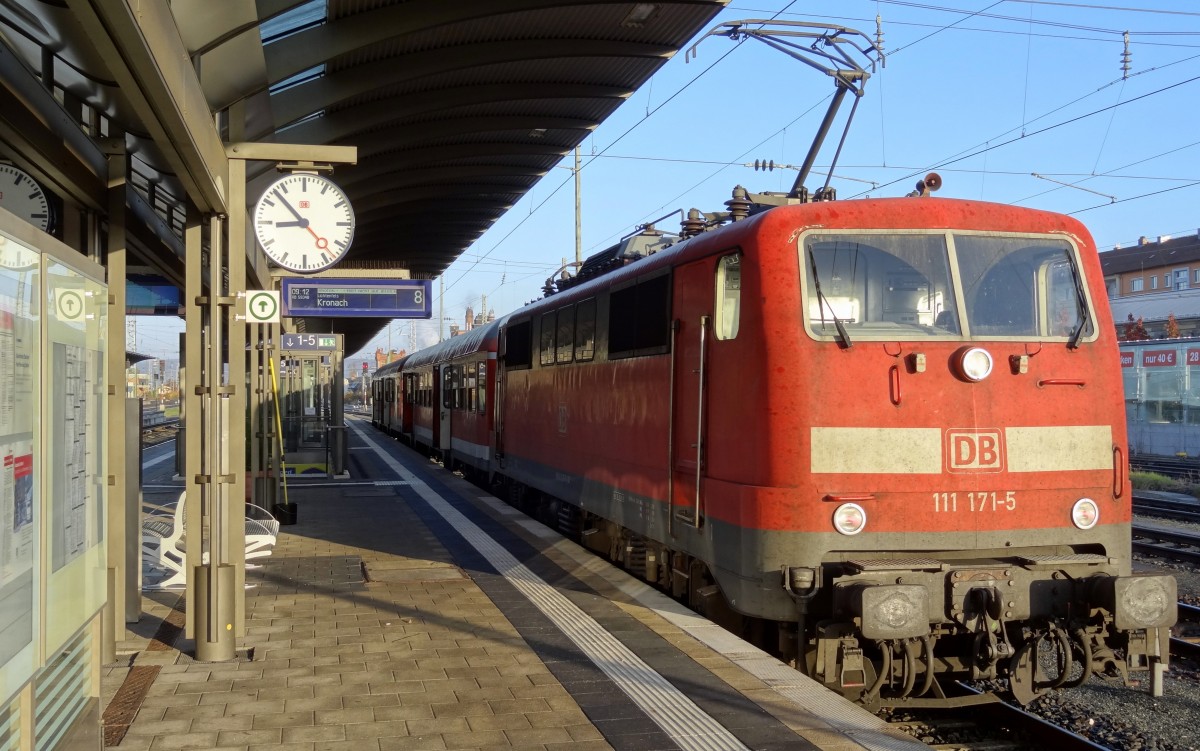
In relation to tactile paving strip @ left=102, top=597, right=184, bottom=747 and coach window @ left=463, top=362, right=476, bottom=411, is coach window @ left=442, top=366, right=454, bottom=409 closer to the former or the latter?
coach window @ left=463, top=362, right=476, bottom=411

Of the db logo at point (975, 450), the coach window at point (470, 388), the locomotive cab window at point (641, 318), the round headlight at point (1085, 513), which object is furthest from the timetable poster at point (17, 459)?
the coach window at point (470, 388)

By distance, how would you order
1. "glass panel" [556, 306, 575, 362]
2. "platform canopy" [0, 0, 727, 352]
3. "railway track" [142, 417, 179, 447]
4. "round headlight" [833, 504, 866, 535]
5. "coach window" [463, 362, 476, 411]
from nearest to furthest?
"platform canopy" [0, 0, 727, 352] → "round headlight" [833, 504, 866, 535] → "glass panel" [556, 306, 575, 362] → "coach window" [463, 362, 476, 411] → "railway track" [142, 417, 179, 447]

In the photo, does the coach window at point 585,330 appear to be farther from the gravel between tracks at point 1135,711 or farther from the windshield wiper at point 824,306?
the gravel between tracks at point 1135,711

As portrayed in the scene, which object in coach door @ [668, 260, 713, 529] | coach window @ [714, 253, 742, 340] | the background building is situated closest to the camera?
coach window @ [714, 253, 742, 340]

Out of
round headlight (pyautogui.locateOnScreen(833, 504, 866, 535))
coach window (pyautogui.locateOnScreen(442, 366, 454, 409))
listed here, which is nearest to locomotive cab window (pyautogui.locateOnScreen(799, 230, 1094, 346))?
round headlight (pyautogui.locateOnScreen(833, 504, 866, 535))

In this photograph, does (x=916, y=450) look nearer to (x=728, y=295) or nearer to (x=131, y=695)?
(x=728, y=295)

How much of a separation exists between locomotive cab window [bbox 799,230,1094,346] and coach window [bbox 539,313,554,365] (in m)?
5.31

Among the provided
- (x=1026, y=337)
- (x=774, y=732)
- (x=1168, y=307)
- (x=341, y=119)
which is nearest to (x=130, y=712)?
(x=774, y=732)

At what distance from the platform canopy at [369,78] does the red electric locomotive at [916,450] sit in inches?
129

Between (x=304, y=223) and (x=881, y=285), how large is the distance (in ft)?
14.4

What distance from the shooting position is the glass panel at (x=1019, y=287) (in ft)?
21.9

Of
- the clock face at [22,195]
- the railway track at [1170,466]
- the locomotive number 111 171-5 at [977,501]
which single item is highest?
the clock face at [22,195]

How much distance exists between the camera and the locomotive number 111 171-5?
6301 millimetres

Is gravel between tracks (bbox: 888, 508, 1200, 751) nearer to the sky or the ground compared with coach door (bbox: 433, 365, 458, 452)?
nearer to the ground
